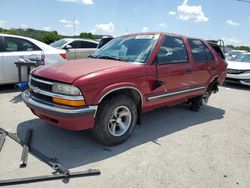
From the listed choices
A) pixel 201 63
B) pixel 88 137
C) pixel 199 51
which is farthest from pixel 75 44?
pixel 88 137

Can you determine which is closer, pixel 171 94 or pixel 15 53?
pixel 171 94

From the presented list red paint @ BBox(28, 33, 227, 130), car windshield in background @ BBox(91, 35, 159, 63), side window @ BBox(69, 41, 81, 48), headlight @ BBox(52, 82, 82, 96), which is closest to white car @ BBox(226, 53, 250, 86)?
red paint @ BBox(28, 33, 227, 130)

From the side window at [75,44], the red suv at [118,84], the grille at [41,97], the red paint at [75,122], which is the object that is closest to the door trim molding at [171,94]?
the red suv at [118,84]

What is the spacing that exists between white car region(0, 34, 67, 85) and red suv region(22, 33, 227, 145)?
3071 mm

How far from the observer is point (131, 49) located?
454cm

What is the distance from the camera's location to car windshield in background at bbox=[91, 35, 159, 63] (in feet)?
14.1

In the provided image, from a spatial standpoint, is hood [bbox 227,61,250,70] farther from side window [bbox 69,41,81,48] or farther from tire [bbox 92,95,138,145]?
tire [bbox 92,95,138,145]

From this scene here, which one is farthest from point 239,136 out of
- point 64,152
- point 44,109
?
point 44,109

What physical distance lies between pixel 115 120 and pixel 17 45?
4.67 m

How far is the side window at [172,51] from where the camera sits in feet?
14.8

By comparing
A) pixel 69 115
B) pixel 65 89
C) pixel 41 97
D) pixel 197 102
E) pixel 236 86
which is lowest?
pixel 236 86

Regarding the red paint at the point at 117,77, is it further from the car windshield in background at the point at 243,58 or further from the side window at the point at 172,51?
the car windshield in background at the point at 243,58

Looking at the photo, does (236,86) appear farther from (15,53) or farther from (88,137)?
(15,53)

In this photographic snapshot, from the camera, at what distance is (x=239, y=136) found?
15.5ft
